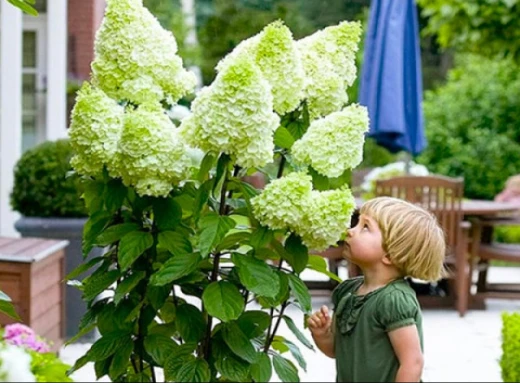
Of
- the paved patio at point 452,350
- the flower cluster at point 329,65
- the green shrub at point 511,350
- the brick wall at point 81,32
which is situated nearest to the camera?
the flower cluster at point 329,65

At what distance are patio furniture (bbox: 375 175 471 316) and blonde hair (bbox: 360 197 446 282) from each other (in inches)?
227

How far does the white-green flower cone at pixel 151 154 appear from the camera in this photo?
287 cm

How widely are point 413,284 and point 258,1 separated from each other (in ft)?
49.8

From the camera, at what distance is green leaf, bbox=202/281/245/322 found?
288cm

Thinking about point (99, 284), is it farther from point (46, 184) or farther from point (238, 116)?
point (46, 184)

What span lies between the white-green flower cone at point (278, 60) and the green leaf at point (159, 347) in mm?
660

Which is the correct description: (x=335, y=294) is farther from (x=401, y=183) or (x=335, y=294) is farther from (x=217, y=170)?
(x=401, y=183)

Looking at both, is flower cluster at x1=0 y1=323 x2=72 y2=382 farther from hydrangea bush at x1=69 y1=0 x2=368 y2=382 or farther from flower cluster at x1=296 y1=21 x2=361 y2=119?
flower cluster at x1=296 y1=21 x2=361 y2=119

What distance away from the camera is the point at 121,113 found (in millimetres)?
3010

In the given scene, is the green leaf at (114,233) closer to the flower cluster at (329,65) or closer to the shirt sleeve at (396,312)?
the flower cluster at (329,65)

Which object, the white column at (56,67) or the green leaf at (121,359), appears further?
the white column at (56,67)

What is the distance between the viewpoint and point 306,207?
2.82 metres

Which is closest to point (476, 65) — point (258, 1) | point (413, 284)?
point (258, 1)

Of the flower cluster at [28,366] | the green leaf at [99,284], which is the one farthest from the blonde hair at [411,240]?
the flower cluster at [28,366]
